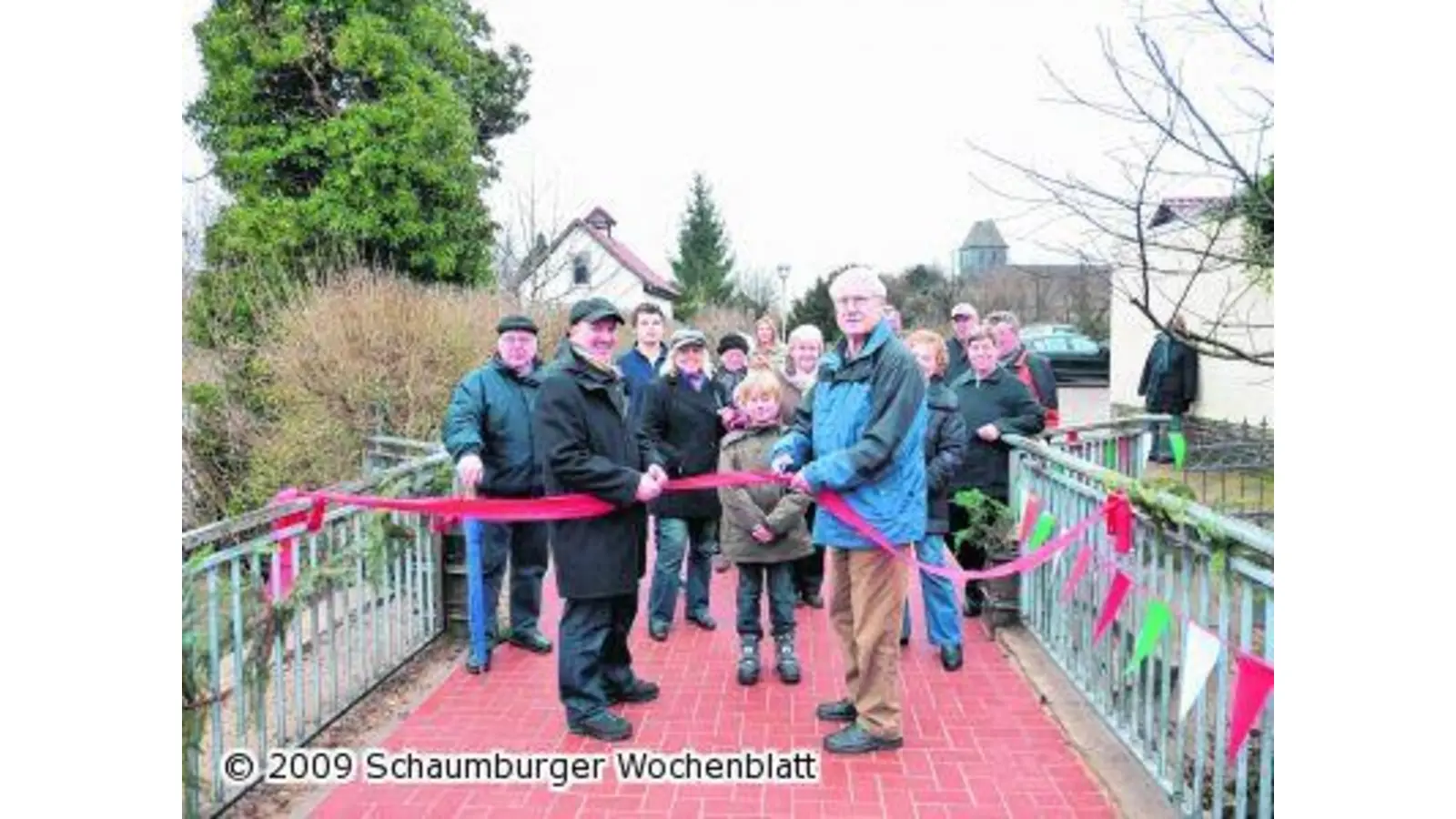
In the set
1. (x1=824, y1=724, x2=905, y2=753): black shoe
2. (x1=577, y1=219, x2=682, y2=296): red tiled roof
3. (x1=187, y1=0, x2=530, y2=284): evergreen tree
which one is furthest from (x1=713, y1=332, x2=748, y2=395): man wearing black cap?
(x1=577, y1=219, x2=682, y2=296): red tiled roof

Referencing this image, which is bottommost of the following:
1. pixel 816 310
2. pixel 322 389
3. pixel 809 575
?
pixel 809 575

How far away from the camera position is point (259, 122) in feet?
55.9

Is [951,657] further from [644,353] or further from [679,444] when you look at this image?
[644,353]

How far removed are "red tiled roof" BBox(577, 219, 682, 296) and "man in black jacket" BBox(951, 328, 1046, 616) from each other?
120 feet

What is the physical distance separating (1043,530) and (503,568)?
3.11m

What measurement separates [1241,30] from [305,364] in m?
8.87

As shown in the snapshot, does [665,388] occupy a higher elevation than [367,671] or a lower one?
higher

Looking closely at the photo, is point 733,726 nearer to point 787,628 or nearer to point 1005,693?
point 787,628

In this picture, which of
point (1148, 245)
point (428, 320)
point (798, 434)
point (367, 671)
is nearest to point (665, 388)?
point (798, 434)

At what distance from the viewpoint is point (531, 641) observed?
20.0 feet

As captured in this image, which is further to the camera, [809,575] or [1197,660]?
[809,575]

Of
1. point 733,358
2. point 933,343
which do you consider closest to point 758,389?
point 933,343

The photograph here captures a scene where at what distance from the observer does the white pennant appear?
3297mm

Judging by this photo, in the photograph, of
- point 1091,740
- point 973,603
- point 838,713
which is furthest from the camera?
point 973,603
